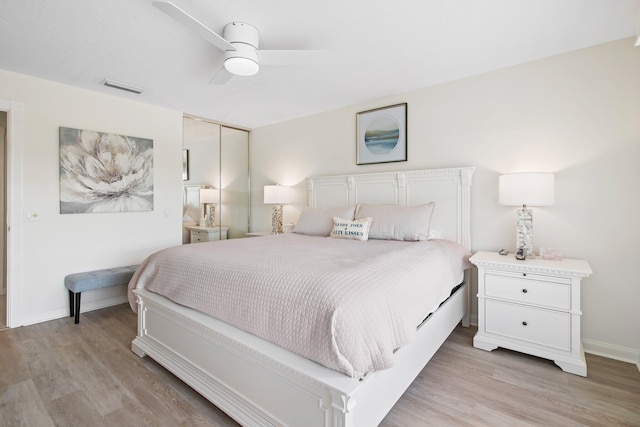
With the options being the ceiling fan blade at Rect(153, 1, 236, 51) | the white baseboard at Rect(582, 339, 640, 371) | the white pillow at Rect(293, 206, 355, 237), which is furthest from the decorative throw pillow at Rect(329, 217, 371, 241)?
the white baseboard at Rect(582, 339, 640, 371)

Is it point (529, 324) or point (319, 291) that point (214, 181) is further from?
point (529, 324)

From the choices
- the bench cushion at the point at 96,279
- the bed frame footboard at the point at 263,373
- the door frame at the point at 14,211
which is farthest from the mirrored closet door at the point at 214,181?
the bed frame footboard at the point at 263,373

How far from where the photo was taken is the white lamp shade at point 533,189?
89.5 inches

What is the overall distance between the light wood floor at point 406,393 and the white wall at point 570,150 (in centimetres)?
57

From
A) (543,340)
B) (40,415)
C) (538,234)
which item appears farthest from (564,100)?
(40,415)

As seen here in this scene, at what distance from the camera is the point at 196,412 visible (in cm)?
168

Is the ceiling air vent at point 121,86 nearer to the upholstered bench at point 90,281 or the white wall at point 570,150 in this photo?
the upholstered bench at point 90,281

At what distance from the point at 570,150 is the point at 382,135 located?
1.75 m

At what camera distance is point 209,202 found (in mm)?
4609

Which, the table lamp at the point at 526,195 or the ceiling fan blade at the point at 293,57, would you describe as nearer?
the ceiling fan blade at the point at 293,57

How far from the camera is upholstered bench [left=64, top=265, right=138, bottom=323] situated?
2928mm

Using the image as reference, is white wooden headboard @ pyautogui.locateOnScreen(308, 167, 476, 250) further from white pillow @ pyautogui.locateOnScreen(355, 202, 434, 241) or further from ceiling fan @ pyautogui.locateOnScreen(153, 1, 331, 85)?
ceiling fan @ pyautogui.locateOnScreen(153, 1, 331, 85)

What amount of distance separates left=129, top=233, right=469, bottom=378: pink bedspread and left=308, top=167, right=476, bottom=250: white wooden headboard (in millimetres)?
714

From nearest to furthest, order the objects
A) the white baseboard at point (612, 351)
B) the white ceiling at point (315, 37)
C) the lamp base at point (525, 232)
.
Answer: the white ceiling at point (315, 37) < the white baseboard at point (612, 351) < the lamp base at point (525, 232)
